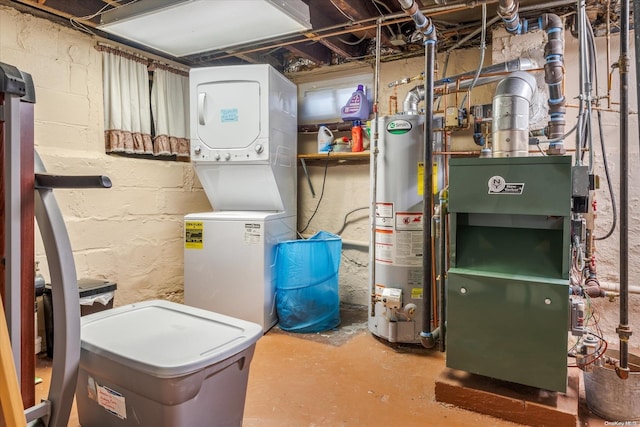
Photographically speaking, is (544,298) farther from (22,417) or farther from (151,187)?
(151,187)

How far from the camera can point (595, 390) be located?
71.4 inches

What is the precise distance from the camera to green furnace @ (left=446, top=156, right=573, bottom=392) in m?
1.67

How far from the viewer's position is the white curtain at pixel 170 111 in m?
3.12

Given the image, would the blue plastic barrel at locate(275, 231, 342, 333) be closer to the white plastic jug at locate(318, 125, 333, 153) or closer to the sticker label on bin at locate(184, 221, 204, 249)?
the sticker label on bin at locate(184, 221, 204, 249)

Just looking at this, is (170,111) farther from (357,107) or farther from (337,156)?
(357,107)

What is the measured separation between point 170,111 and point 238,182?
34.8 inches

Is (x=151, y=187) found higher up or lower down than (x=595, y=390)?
higher up

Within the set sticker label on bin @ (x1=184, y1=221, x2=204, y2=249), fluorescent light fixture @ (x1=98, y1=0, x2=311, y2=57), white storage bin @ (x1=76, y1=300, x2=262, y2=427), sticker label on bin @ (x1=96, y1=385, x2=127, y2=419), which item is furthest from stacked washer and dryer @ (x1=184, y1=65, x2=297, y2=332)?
sticker label on bin @ (x1=96, y1=385, x2=127, y2=419)

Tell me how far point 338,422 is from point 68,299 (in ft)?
4.23

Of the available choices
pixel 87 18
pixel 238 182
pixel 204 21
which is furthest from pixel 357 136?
pixel 87 18

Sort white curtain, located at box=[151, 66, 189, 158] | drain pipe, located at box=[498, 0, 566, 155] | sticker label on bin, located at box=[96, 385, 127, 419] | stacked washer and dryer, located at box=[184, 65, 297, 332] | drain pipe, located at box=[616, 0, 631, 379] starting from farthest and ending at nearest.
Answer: white curtain, located at box=[151, 66, 189, 158] → stacked washer and dryer, located at box=[184, 65, 297, 332] → drain pipe, located at box=[498, 0, 566, 155] → drain pipe, located at box=[616, 0, 631, 379] → sticker label on bin, located at box=[96, 385, 127, 419]

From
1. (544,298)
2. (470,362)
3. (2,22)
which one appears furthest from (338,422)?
(2,22)

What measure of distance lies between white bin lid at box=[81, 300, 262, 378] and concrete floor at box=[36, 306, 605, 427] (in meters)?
0.65

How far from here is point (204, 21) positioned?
2.34 meters
